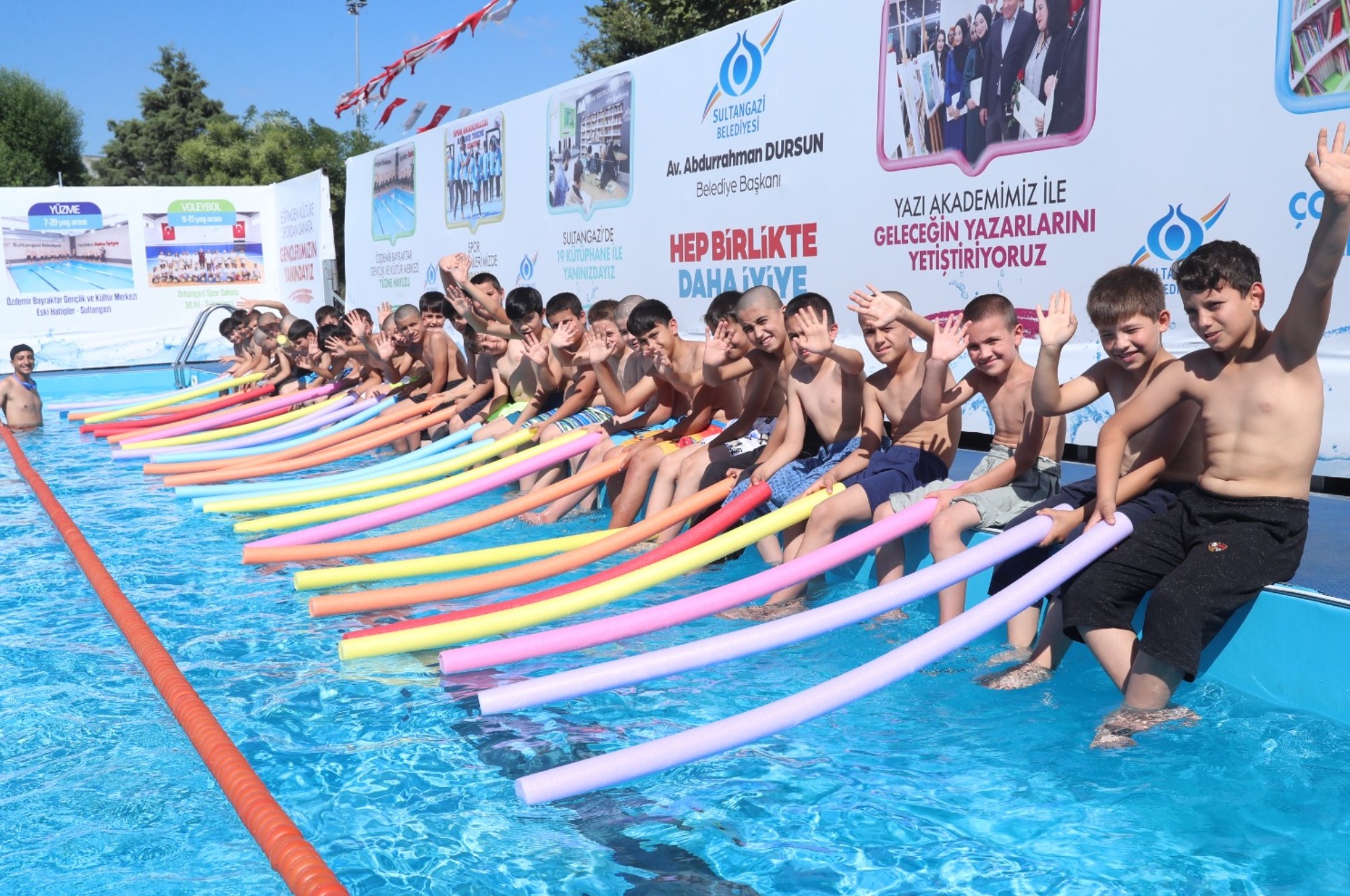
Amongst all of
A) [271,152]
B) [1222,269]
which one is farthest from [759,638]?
[271,152]

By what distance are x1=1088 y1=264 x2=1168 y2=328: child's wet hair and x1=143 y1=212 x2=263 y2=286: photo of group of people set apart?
19.4 meters

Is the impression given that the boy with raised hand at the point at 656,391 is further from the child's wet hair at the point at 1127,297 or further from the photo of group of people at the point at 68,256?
the photo of group of people at the point at 68,256

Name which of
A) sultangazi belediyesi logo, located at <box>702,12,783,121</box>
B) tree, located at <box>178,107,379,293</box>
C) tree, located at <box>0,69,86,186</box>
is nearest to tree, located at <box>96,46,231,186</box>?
tree, located at <box>0,69,86,186</box>

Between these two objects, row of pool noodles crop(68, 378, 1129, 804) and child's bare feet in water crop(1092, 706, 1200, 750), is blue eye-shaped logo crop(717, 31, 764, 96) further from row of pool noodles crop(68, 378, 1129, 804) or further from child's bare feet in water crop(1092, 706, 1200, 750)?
child's bare feet in water crop(1092, 706, 1200, 750)

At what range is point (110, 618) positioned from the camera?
535 centimetres

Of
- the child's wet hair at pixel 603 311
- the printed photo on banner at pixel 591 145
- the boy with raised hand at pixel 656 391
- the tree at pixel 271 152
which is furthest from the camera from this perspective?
the tree at pixel 271 152

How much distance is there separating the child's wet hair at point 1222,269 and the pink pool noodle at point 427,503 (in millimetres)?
4082

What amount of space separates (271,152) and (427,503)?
31549mm

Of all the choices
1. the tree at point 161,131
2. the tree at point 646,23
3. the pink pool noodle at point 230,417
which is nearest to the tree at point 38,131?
the tree at point 161,131

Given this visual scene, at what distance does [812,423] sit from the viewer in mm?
5723

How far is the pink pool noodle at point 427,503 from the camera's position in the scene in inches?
246

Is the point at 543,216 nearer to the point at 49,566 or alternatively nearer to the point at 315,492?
the point at 315,492

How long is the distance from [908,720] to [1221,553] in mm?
1085

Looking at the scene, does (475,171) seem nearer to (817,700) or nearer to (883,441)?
(883,441)
